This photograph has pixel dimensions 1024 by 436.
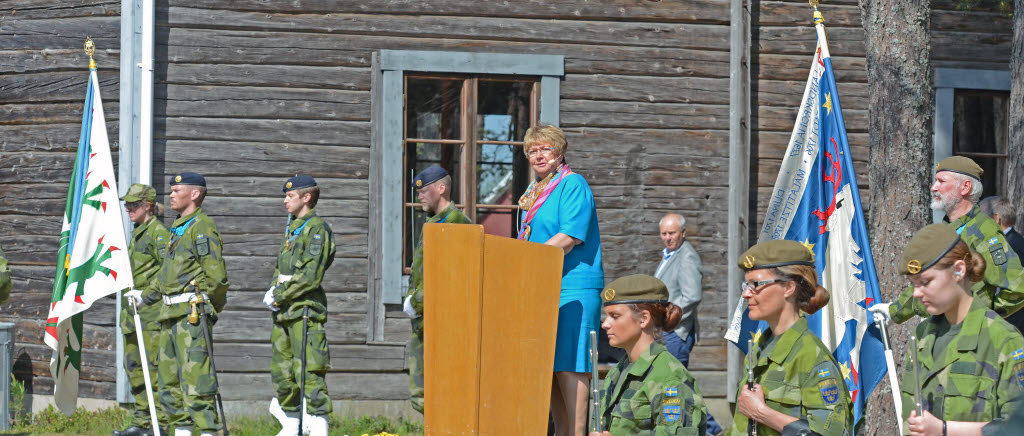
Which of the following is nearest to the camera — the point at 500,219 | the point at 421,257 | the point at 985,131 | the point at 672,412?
the point at 672,412

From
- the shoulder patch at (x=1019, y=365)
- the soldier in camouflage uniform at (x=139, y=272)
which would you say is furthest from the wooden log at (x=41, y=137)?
the shoulder patch at (x=1019, y=365)

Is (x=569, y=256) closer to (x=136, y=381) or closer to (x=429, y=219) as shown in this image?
(x=429, y=219)

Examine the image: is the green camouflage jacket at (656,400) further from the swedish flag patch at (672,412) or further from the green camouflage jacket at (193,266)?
the green camouflage jacket at (193,266)

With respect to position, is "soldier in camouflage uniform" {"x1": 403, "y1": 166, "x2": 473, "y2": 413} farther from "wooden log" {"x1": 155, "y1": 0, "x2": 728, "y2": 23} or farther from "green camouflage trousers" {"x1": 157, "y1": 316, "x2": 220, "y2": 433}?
"wooden log" {"x1": 155, "y1": 0, "x2": 728, "y2": 23}

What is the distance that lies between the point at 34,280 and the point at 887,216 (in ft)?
21.4

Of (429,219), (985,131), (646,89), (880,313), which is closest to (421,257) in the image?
(429,219)

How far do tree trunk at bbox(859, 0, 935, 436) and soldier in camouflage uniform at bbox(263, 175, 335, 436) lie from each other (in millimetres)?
3454

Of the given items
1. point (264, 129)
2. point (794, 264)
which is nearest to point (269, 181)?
point (264, 129)

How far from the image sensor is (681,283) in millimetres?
7793

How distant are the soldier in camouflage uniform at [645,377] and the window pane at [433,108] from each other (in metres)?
5.10

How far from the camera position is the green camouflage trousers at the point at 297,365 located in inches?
287

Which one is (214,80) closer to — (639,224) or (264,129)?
(264,129)

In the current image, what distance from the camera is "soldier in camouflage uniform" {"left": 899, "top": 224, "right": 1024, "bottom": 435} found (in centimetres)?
334

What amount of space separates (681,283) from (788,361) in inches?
168
